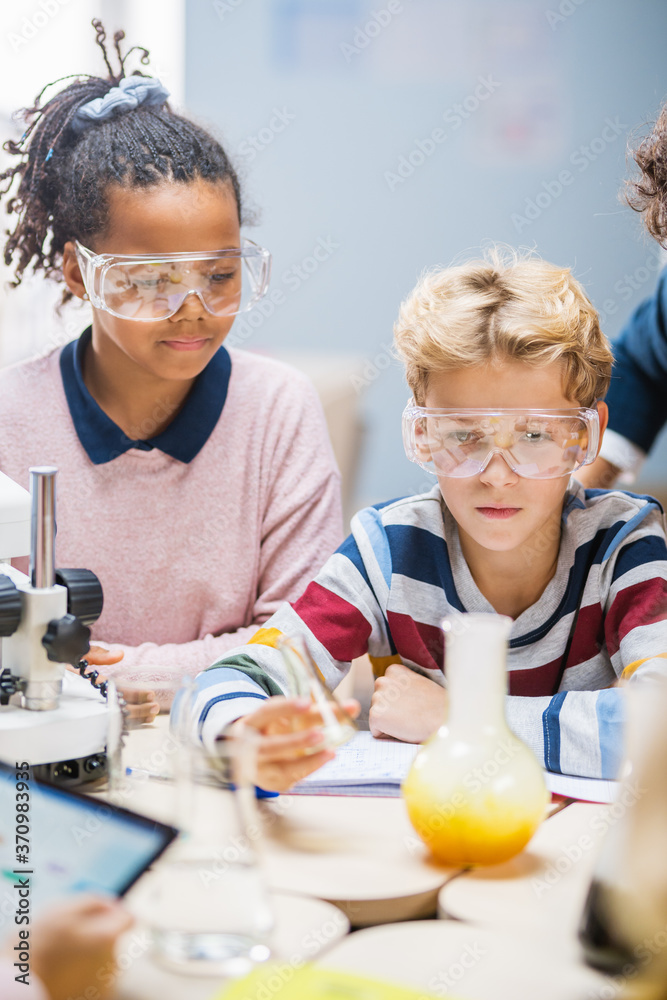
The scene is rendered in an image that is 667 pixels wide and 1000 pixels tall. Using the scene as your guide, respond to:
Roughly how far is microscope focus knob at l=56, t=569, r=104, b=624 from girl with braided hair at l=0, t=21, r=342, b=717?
51 cm

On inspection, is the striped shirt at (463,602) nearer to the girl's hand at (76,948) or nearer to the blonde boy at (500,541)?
the blonde boy at (500,541)

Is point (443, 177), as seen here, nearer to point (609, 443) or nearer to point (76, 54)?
point (76, 54)

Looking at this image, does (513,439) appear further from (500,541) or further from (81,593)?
(81,593)

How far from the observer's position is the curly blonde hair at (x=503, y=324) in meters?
1.18

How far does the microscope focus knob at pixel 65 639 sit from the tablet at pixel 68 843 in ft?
0.38

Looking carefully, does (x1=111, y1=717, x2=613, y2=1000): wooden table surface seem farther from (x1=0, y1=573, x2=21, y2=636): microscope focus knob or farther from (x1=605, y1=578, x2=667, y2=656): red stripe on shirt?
(x1=605, y1=578, x2=667, y2=656): red stripe on shirt

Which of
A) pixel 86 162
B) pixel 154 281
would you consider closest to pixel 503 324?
pixel 154 281

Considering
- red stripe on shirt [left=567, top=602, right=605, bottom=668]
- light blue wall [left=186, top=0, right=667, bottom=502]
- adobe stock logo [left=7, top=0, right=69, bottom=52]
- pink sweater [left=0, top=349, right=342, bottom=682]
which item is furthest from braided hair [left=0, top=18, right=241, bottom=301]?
light blue wall [left=186, top=0, right=667, bottom=502]

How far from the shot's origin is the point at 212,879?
2.09 ft

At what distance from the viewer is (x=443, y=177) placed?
12.2ft

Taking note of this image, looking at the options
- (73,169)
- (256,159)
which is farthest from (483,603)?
(256,159)

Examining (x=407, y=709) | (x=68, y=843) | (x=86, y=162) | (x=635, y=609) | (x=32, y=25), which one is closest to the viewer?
(x=68, y=843)

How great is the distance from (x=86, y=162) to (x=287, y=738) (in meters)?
1.05

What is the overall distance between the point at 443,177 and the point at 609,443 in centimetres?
217
